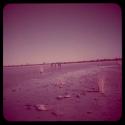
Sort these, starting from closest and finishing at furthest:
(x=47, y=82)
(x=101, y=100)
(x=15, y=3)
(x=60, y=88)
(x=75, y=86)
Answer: (x=15, y=3), (x=101, y=100), (x=60, y=88), (x=75, y=86), (x=47, y=82)

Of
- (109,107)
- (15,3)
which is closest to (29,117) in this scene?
(109,107)

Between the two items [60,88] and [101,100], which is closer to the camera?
[101,100]

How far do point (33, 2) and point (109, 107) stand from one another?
104 cm

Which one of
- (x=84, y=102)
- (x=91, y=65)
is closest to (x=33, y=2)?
(x=84, y=102)

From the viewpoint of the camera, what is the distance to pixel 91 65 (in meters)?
3.56

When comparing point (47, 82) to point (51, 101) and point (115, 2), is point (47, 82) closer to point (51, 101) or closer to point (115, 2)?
point (51, 101)

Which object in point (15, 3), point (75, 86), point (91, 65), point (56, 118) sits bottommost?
point (56, 118)

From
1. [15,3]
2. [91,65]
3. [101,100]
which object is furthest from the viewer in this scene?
[91,65]

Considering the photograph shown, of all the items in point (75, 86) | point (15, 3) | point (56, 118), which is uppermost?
point (15, 3)

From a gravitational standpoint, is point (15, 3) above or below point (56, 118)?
→ above

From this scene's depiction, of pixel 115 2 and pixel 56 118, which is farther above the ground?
pixel 115 2

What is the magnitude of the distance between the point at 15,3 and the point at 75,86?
1.23 m

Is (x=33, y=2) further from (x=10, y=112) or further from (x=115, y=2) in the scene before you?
(x=10, y=112)

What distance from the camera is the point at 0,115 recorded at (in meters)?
1.70
